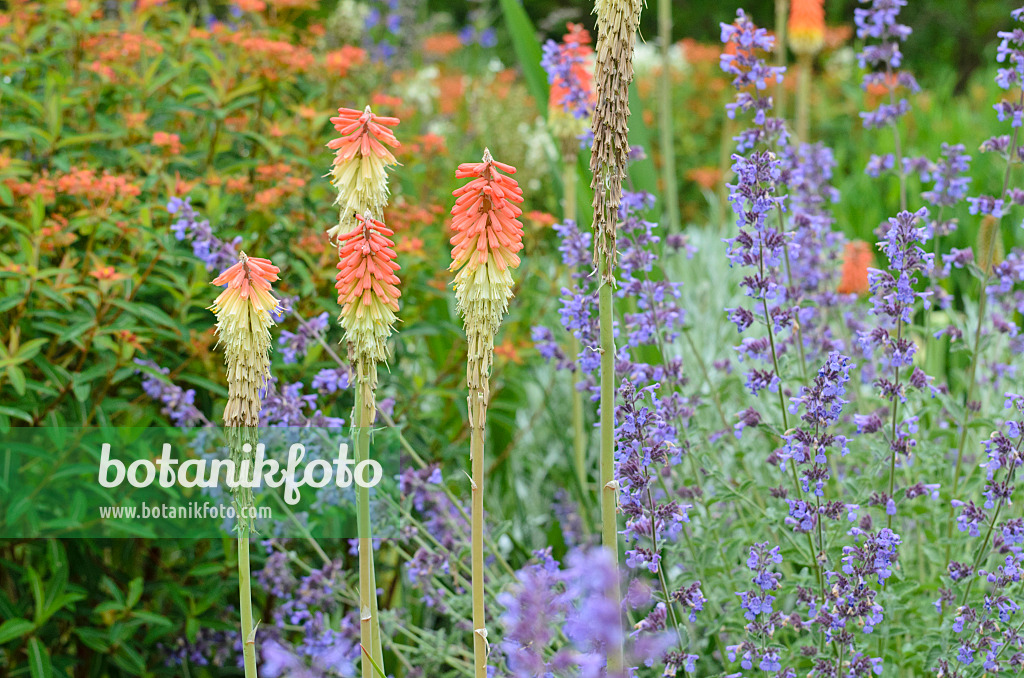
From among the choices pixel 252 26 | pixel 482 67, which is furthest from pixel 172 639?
pixel 482 67

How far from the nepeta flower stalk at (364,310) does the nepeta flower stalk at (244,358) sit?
0.14 metres

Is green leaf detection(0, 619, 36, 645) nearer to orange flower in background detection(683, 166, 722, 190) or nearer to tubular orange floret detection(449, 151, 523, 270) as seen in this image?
tubular orange floret detection(449, 151, 523, 270)

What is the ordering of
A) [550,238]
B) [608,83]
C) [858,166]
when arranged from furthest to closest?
[858,166], [550,238], [608,83]

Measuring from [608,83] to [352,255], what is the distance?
540mm

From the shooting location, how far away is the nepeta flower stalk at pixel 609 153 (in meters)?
1.67

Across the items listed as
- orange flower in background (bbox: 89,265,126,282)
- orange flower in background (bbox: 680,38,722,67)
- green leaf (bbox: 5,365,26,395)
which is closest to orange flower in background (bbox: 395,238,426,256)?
orange flower in background (bbox: 89,265,126,282)

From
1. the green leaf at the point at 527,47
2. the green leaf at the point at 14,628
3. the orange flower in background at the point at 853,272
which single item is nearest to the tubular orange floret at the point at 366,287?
the green leaf at the point at 14,628

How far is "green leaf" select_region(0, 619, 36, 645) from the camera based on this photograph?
268 cm

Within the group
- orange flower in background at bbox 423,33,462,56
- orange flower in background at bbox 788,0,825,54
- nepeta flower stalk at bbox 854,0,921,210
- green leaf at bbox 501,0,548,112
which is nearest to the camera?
nepeta flower stalk at bbox 854,0,921,210

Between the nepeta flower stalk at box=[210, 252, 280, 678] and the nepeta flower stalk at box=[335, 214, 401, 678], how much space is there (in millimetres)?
141

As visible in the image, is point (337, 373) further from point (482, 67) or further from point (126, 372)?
point (482, 67)

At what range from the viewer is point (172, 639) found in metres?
3.26

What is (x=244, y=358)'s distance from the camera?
173 cm

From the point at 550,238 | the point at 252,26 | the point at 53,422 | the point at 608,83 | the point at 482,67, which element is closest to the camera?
the point at 608,83
